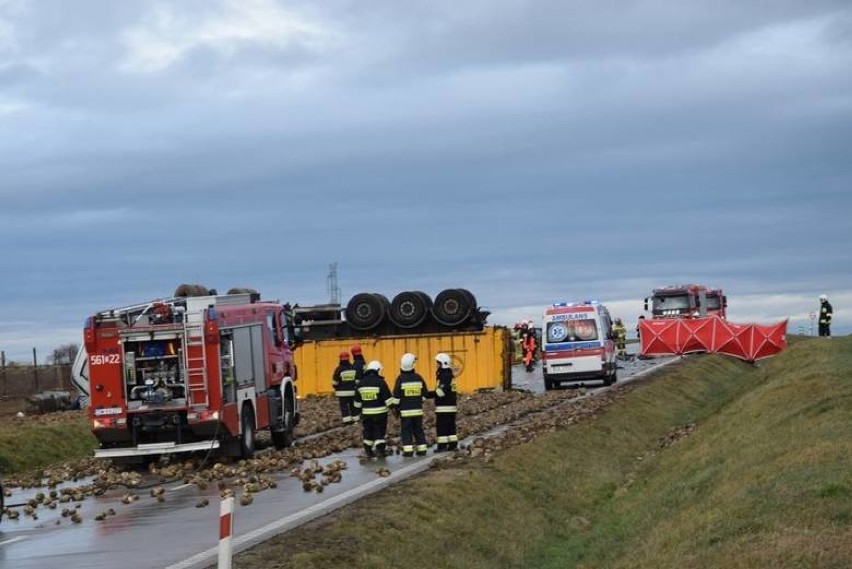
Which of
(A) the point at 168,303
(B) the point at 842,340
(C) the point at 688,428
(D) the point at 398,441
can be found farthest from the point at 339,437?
(B) the point at 842,340

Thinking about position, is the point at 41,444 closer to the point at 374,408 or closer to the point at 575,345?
the point at 374,408

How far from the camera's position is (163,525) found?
1848 centimetres

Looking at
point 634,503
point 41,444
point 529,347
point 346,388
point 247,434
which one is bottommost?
point 634,503

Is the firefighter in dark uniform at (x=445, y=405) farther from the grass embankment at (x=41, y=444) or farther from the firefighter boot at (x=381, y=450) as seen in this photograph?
the grass embankment at (x=41, y=444)

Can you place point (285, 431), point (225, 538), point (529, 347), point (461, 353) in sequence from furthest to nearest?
point (529, 347) → point (461, 353) → point (285, 431) → point (225, 538)

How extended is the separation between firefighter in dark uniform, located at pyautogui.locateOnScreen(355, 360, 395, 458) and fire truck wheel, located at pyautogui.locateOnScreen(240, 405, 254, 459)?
8.73 ft

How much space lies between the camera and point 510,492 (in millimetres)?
21984

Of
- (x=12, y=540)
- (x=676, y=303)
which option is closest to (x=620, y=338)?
(x=676, y=303)

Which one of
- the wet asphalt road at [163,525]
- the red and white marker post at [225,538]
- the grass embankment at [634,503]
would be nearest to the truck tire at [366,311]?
the grass embankment at [634,503]

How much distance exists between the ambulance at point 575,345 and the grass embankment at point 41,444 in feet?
52.8

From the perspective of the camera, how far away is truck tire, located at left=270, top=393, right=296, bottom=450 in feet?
102

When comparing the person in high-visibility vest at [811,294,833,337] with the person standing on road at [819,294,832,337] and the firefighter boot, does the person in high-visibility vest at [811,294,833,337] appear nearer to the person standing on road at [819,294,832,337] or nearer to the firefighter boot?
the person standing on road at [819,294,832,337]

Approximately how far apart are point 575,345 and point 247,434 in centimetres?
2040

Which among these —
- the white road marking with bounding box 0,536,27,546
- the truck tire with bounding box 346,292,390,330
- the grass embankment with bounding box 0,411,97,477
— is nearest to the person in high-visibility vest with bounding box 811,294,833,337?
the truck tire with bounding box 346,292,390,330
